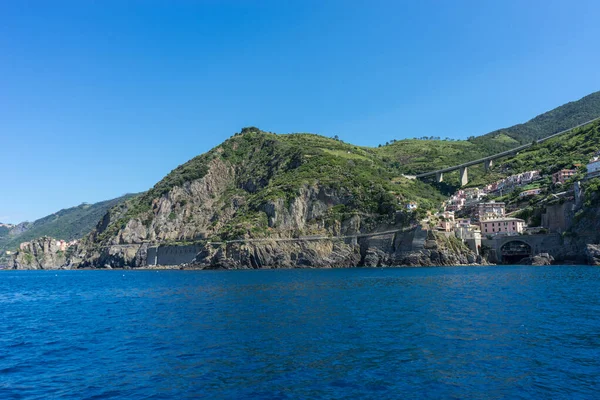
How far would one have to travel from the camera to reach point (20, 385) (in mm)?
19125

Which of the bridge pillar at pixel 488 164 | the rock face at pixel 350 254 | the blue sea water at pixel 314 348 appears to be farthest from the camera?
the bridge pillar at pixel 488 164

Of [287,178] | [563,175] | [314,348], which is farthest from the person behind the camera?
[287,178]

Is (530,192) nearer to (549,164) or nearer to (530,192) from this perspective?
(530,192)

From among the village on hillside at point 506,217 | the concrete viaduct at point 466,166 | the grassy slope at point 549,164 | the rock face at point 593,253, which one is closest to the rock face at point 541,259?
the village on hillside at point 506,217

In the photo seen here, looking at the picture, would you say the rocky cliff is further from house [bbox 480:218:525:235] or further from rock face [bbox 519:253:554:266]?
rock face [bbox 519:253:554:266]

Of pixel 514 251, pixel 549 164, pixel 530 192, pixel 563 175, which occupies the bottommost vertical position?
pixel 514 251

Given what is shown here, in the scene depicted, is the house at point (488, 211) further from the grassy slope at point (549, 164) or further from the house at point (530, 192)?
the house at point (530, 192)

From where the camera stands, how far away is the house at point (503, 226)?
10275 cm

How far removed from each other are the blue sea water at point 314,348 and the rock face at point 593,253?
45453 millimetres

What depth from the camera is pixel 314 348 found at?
78.5 ft

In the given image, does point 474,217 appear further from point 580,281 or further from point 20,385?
point 20,385

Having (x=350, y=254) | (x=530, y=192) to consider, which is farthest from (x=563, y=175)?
(x=350, y=254)

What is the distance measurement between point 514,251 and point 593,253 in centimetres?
1961

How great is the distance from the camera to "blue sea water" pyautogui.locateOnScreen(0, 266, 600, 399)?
1775 centimetres
